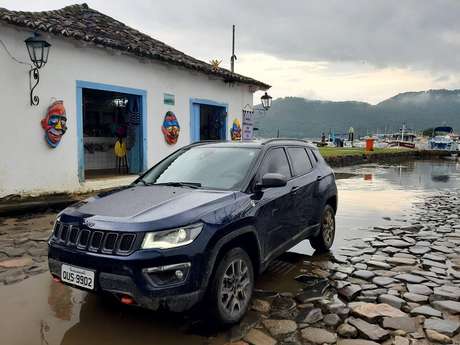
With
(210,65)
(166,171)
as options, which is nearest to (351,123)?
(210,65)

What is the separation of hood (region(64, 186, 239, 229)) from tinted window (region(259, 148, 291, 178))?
2.58 feet

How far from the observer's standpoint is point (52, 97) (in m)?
9.79

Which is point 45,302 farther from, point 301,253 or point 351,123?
point 351,123

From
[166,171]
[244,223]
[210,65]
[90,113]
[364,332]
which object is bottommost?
[364,332]

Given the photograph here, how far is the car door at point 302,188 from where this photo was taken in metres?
5.17

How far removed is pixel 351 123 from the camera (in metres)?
154

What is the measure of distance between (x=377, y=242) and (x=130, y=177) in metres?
7.63

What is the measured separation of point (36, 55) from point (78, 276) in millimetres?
7134

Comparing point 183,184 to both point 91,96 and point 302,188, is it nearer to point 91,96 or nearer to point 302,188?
point 302,188

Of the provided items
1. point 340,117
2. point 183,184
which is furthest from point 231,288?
point 340,117

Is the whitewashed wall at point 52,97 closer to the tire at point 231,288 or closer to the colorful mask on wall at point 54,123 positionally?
the colorful mask on wall at point 54,123

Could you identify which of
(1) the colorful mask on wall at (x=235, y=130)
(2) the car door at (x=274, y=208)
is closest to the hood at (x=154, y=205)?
(2) the car door at (x=274, y=208)

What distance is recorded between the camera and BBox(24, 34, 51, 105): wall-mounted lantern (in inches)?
351

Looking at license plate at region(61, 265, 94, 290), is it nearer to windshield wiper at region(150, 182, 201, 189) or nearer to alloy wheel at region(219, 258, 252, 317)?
alloy wheel at region(219, 258, 252, 317)
